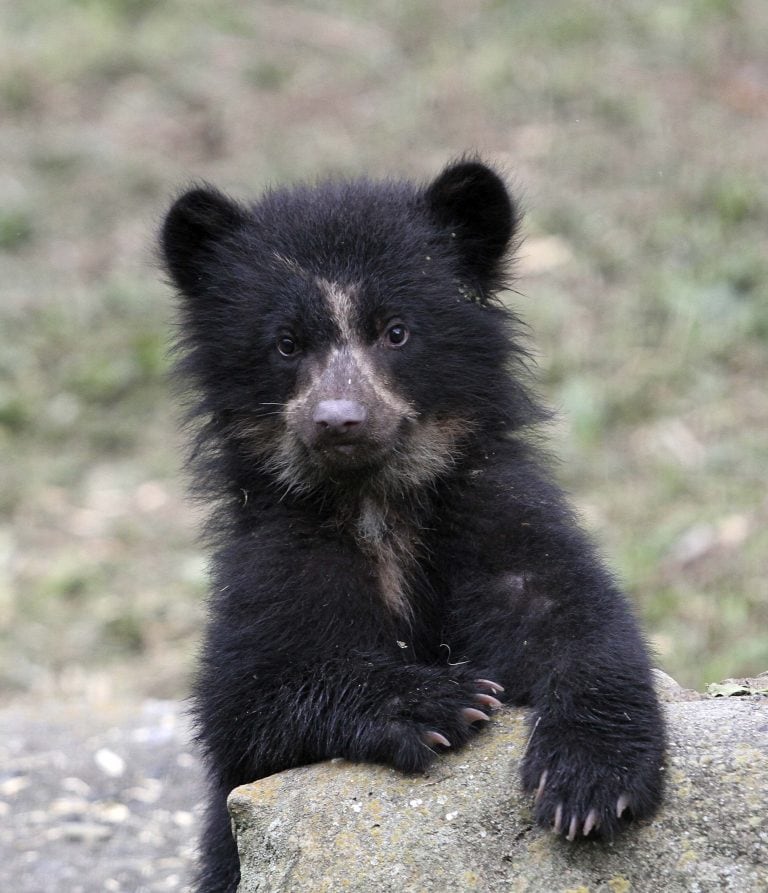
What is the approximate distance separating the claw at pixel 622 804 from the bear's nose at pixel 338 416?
1.58 m

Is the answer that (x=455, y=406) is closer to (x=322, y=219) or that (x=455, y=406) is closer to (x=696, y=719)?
(x=322, y=219)

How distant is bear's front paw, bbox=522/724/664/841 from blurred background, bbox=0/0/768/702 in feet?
15.6

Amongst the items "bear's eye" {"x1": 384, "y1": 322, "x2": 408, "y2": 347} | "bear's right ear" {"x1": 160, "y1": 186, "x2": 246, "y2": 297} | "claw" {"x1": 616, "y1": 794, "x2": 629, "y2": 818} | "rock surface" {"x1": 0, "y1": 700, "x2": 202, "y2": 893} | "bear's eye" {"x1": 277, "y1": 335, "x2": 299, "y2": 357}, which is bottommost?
"rock surface" {"x1": 0, "y1": 700, "x2": 202, "y2": 893}

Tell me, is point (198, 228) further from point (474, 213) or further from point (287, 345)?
point (474, 213)

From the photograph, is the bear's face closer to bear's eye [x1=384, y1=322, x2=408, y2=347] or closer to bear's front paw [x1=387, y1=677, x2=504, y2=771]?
bear's eye [x1=384, y1=322, x2=408, y2=347]

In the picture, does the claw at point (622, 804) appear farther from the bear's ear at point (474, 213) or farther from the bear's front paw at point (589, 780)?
the bear's ear at point (474, 213)

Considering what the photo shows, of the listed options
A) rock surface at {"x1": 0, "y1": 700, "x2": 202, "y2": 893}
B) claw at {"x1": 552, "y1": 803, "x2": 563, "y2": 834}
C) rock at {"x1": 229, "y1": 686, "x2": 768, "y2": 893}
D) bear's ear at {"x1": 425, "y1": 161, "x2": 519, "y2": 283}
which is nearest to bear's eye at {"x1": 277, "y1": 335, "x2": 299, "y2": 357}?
bear's ear at {"x1": 425, "y1": 161, "x2": 519, "y2": 283}

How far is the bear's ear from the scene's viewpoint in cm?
554

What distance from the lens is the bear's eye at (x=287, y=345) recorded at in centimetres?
516


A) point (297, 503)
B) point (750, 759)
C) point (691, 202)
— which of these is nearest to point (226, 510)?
point (297, 503)

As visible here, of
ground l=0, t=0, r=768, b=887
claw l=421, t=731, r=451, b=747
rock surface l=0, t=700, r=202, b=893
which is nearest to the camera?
claw l=421, t=731, r=451, b=747

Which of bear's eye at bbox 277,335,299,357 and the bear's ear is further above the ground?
the bear's ear

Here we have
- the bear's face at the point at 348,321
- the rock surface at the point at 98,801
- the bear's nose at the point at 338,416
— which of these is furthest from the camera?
the rock surface at the point at 98,801

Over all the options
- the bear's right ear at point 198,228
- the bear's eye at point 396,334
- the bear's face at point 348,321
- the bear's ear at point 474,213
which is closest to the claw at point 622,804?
the bear's face at point 348,321
